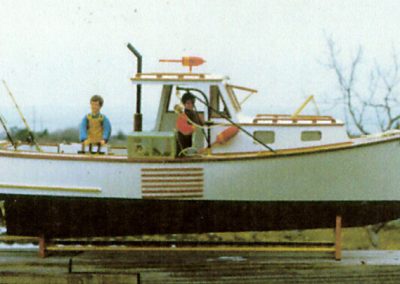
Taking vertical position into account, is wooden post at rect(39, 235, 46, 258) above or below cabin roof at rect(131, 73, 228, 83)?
below

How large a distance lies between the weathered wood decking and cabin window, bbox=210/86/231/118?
938mm

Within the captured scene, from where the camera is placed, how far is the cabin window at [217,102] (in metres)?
4.94

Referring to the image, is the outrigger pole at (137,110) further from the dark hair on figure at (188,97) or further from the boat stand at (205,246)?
the boat stand at (205,246)

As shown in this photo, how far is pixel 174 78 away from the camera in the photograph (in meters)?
4.81

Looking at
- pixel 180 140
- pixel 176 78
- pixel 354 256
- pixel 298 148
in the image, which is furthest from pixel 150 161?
pixel 354 256

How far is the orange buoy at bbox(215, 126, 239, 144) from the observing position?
15.5ft

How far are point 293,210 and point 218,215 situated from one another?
0.46 meters

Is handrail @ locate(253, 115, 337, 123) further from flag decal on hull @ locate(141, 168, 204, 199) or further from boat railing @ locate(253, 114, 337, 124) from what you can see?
flag decal on hull @ locate(141, 168, 204, 199)

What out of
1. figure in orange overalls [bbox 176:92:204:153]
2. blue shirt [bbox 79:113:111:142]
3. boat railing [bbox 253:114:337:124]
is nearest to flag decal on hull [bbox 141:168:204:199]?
figure in orange overalls [bbox 176:92:204:153]

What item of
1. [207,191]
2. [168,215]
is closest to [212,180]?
[207,191]

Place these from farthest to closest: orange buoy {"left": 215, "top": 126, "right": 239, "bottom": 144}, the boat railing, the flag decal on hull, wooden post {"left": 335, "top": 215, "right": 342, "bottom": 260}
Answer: the boat railing
orange buoy {"left": 215, "top": 126, "right": 239, "bottom": 144}
the flag decal on hull
wooden post {"left": 335, "top": 215, "right": 342, "bottom": 260}

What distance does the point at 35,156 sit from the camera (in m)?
4.79

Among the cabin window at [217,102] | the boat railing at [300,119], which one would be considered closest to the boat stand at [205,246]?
the boat railing at [300,119]

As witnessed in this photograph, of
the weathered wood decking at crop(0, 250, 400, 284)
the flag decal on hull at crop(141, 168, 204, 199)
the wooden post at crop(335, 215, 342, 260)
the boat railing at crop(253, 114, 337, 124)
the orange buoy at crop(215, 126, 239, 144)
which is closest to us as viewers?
the weathered wood decking at crop(0, 250, 400, 284)
